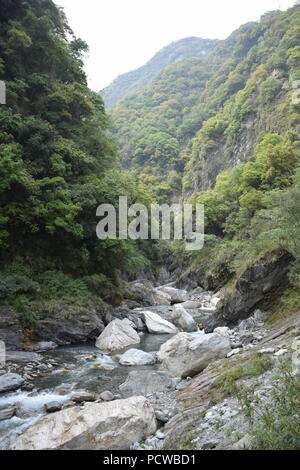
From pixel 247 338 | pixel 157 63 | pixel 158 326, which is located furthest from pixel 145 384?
pixel 157 63

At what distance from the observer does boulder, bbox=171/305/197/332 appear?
1511 centimetres

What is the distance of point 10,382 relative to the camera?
8094 millimetres

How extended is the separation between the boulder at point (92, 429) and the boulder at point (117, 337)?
23.0 ft

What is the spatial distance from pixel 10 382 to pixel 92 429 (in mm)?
4154

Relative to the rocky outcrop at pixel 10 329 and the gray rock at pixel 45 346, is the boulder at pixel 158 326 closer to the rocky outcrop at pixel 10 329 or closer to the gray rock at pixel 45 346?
the gray rock at pixel 45 346

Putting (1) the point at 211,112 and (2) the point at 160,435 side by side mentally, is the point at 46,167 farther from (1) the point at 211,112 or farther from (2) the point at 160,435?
(1) the point at 211,112

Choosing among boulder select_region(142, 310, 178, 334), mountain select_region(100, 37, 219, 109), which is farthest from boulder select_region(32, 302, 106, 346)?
mountain select_region(100, 37, 219, 109)

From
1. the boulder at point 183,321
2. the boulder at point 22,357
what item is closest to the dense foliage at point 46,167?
the boulder at point 22,357

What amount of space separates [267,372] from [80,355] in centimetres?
741

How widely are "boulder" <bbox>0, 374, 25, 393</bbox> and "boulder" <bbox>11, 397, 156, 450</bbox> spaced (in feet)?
10.1

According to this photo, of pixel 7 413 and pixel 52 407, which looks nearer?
pixel 7 413
